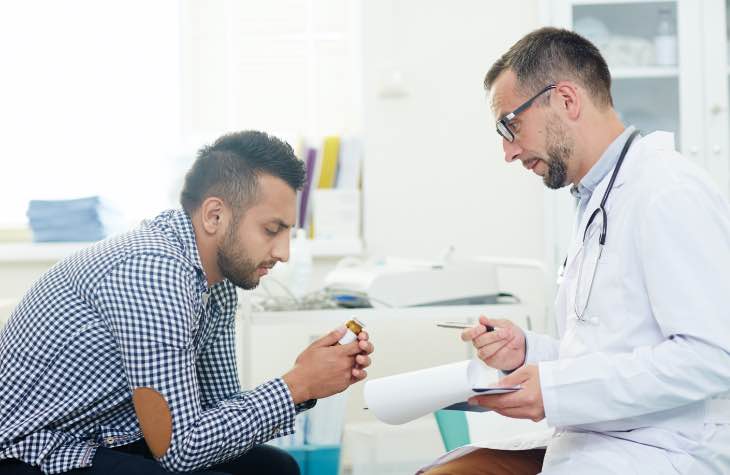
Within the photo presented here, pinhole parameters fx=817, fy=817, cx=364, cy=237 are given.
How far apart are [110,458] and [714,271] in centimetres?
92

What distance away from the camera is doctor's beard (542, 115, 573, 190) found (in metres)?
Result: 1.40

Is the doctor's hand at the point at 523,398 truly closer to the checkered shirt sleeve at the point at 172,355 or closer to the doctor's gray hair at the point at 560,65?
the checkered shirt sleeve at the point at 172,355

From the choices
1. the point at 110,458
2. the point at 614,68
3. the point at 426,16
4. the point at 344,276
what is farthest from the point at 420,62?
the point at 110,458

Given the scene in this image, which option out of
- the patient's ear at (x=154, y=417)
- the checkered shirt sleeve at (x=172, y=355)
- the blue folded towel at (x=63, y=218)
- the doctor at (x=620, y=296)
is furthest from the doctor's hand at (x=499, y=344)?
the blue folded towel at (x=63, y=218)

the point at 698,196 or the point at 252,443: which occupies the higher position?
the point at 698,196

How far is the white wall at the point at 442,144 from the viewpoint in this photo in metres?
3.03

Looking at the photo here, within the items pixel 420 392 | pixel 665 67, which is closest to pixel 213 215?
pixel 420 392

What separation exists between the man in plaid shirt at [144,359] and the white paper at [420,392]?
13cm

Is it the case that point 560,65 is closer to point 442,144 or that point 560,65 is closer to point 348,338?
point 348,338

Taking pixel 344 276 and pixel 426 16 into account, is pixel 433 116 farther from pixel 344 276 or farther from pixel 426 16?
pixel 344 276

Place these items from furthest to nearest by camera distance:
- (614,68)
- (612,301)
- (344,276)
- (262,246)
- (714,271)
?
(614,68), (344,276), (262,246), (612,301), (714,271)

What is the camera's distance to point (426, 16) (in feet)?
9.95

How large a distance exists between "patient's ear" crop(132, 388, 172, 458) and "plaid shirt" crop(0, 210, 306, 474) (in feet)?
0.03

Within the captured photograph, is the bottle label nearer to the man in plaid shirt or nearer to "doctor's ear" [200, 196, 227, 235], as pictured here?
the man in plaid shirt
